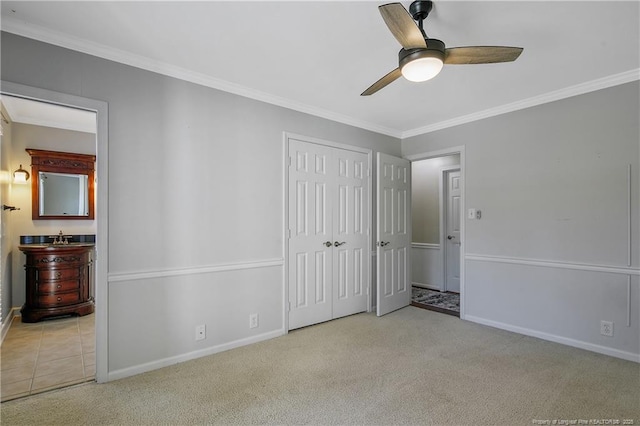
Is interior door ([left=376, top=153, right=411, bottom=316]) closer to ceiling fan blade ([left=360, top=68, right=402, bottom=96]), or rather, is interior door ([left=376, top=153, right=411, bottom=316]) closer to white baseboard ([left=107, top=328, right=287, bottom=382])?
white baseboard ([left=107, top=328, right=287, bottom=382])

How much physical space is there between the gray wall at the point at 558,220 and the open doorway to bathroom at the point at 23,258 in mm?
3986

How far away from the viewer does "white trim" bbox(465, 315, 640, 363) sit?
2848mm

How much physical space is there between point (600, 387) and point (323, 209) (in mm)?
2775

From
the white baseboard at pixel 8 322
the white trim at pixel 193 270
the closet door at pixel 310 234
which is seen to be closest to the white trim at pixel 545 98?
the closet door at pixel 310 234

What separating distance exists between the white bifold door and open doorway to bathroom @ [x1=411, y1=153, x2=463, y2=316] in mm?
1588

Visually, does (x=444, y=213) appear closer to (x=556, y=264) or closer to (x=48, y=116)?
(x=556, y=264)

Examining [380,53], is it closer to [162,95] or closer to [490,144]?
[162,95]

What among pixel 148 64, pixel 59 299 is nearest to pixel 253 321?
pixel 148 64

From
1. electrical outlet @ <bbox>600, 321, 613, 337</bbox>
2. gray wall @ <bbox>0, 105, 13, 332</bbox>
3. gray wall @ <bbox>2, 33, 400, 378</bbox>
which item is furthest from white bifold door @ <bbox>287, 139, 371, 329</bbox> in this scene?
→ gray wall @ <bbox>0, 105, 13, 332</bbox>

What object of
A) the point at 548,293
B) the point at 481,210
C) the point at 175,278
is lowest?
the point at 548,293

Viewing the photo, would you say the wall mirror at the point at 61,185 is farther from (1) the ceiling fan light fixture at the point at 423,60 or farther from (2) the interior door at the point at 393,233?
(1) the ceiling fan light fixture at the point at 423,60

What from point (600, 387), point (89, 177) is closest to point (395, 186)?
point (600, 387)

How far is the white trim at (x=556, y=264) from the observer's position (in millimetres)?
2875

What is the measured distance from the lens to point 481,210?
383 cm
